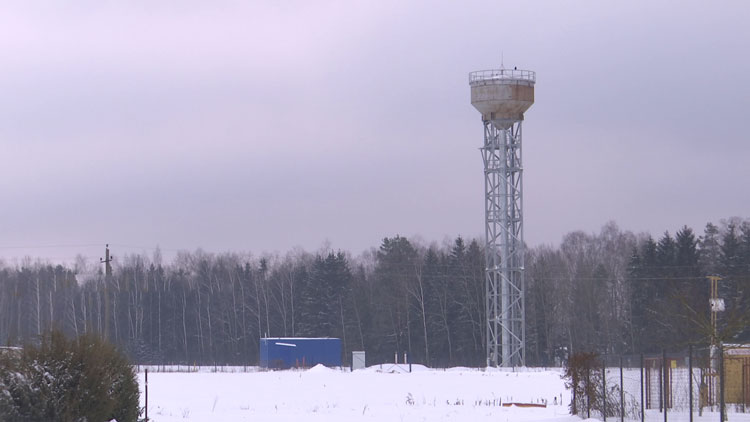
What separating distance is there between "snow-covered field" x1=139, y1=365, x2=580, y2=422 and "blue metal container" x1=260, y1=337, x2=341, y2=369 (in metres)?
17.5

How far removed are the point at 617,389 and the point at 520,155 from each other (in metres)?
40.8

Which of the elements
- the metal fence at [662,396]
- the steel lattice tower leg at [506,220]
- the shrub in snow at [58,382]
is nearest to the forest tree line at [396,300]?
the steel lattice tower leg at [506,220]

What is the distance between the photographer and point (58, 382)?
19.6m

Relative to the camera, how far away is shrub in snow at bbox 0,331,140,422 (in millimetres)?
19312

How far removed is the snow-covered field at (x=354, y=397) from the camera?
3247 centimetres

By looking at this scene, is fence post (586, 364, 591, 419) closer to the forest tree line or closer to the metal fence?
the metal fence

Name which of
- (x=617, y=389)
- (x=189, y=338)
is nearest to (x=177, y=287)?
(x=189, y=338)

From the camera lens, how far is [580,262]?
371 feet

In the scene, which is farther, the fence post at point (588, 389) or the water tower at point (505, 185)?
the water tower at point (505, 185)

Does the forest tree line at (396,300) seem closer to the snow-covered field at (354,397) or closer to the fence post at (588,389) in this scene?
the snow-covered field at (354,397)

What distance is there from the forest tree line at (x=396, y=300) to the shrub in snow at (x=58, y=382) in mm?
63334

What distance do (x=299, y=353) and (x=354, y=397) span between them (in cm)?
3738

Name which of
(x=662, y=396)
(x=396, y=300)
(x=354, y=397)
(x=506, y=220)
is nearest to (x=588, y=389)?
(x=662, y=396)

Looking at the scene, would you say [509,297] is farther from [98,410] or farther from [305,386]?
[98,410]
